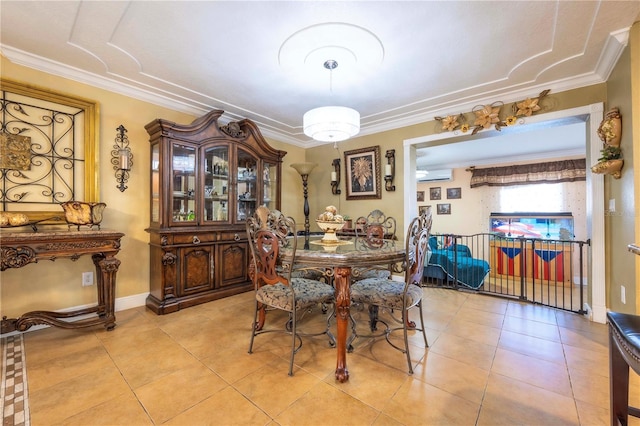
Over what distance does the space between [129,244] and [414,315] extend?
3.08m

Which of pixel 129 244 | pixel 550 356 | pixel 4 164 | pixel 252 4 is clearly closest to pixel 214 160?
pixel 129 244

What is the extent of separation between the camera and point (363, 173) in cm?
407

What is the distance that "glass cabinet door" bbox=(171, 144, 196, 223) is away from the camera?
2.84 metres

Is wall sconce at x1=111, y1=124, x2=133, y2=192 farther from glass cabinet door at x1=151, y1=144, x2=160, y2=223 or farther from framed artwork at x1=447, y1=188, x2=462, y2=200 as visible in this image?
framed artwork at x1=447, y1=188, x2=462, y2=200

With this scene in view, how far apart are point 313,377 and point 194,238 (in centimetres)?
198

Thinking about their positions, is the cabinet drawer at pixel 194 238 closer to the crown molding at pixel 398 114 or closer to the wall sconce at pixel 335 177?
the crown molding at pixel 398 114

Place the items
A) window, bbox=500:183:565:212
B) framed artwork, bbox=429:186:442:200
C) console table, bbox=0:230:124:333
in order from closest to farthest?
console table, bbox=0:230:124:333
window, bbox=500:183:565:212
framed artwork, bbox=429:186:442:200

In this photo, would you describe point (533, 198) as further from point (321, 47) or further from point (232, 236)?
point (232, 236)

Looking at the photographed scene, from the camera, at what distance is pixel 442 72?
248 cm

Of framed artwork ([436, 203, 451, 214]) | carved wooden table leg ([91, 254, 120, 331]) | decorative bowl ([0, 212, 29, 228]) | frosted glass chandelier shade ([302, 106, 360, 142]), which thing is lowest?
carved wooden table leg ([91, 254, 120, 331])

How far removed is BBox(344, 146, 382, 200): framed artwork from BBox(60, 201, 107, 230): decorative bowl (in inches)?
124

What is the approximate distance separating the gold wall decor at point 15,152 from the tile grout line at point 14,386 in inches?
55.6

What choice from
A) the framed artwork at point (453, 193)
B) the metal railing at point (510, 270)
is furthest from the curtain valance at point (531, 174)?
the metal railing at point (510, 270)

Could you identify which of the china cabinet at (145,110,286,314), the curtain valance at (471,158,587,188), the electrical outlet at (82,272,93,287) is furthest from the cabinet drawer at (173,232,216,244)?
the curtain valance at (471,158,587,188)
